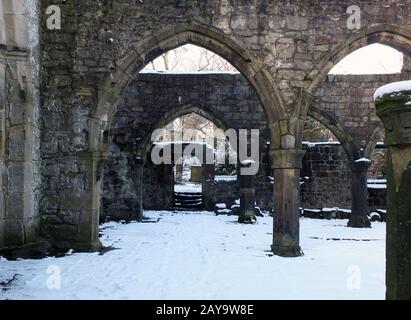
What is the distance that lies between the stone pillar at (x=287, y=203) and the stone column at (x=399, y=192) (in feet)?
13.2

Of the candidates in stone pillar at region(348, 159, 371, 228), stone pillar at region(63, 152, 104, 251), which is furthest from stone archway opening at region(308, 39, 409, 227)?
stone pillar at region(63, 152, 104, 251)

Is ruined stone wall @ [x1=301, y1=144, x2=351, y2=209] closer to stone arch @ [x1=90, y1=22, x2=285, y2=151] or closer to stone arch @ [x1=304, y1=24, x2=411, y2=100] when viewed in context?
stone arch @ [x1=304, y1=24, x2=411, y2=100]

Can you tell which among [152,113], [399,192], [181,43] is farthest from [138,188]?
[399,192]

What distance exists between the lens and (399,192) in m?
2.52

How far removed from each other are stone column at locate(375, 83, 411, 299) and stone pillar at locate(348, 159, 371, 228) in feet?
30.3

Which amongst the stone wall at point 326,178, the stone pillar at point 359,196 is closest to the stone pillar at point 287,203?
the stone pillar at point 359,196

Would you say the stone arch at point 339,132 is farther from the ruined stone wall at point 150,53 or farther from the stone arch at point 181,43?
the stone arch at point 181,43

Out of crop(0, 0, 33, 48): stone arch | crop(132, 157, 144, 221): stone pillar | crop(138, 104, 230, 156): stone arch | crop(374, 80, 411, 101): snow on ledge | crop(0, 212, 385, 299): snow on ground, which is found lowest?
crop(0, 212, 385, 299): snow on ground

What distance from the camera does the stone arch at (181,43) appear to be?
6562 millimetres

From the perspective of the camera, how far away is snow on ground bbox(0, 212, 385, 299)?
4332 mm

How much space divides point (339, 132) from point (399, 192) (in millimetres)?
10116

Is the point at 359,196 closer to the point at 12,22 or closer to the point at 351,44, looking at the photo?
the point at 351,44
